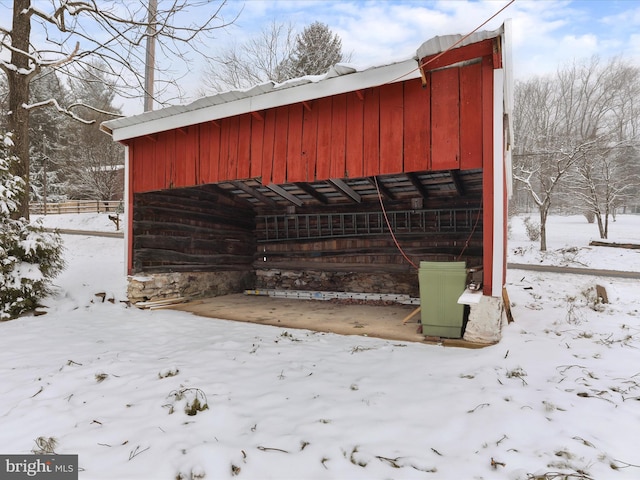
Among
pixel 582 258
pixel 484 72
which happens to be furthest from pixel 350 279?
pixel 582 258

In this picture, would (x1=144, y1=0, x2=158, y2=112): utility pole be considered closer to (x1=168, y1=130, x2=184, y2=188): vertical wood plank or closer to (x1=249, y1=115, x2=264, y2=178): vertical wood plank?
(x1=168, y1=130, x2=184, y2=188): vertical wood plank

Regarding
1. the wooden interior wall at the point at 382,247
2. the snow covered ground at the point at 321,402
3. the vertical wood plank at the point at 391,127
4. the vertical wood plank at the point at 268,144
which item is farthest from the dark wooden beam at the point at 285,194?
the snow covered ground at the point at 321,402

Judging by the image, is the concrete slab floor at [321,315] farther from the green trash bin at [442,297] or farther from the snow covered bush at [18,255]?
the snow covered bush at [18,255]

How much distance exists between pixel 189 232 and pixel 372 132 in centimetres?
516

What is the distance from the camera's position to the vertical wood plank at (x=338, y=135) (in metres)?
4.81

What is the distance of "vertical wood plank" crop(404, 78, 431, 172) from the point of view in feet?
14.0

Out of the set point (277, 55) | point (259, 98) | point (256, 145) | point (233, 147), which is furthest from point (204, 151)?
point (277, 55)

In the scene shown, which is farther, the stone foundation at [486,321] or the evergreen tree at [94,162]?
the evergreen tree at [94,162]

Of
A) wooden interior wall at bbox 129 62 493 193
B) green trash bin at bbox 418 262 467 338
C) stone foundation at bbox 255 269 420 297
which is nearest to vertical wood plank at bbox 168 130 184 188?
wooden interior wall at bbox 129 62 493 193

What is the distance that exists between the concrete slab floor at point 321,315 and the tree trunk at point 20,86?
3977 millimetres

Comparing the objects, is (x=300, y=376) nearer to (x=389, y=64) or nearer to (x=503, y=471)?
(x=503, y=471)

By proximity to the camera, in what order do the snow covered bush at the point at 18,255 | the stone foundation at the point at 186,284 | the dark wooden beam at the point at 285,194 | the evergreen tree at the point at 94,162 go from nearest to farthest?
the snow covered bush at the point at 18,255, the stone foundation at the point at 186,284, the dark wooden beam at the point at 285,194, the evergreen tree at the point at 94,162

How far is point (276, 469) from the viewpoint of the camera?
1.82 metres

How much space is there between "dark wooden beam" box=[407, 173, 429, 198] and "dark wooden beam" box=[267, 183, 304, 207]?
288cm
